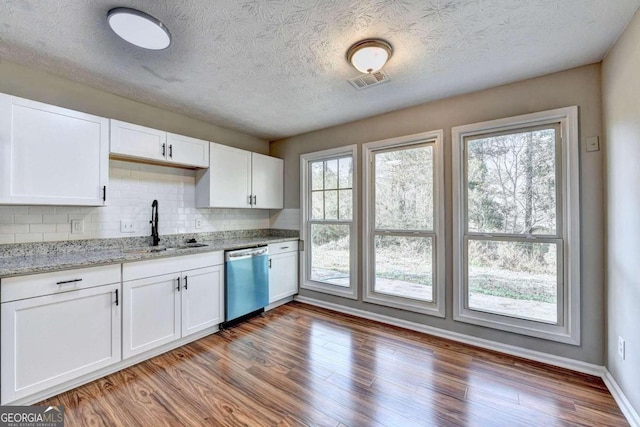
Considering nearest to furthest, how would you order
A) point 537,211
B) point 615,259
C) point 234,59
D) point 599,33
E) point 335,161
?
point 599,33
point 615,259
point 234,59
point 537,211
point 335,161

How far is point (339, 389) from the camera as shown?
1.94 meters

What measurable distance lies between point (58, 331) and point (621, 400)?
146 inches

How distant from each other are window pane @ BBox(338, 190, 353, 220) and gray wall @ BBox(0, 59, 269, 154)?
1732mm

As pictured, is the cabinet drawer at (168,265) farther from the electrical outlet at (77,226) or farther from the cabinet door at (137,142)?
the cabinet door at (137,142)

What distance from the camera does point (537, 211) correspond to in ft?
7.68

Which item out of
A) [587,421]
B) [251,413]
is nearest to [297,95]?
[251,413]

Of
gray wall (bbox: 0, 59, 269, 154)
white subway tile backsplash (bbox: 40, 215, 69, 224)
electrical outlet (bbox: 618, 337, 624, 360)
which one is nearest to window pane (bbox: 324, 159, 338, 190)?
gray wall (bbox: 0, 59, 269, 154)

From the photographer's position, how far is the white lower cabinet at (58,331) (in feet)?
5.47

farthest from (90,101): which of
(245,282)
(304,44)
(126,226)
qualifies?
(245,282)

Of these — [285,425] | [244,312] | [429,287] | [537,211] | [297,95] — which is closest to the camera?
[285,425]

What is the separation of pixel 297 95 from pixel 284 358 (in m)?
2.41

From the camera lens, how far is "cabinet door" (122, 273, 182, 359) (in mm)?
2176

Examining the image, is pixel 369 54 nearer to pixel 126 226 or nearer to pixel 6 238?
pixel 126 226

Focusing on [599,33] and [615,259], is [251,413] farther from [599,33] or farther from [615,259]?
[599,33]
